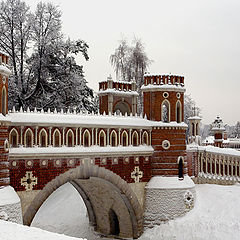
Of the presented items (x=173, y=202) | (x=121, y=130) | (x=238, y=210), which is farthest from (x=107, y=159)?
(x=238, y=210)

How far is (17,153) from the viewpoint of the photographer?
659 inches

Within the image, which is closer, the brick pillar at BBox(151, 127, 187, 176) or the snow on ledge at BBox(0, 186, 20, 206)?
the snow on ledge at BBox(0, 186, 20, 206)

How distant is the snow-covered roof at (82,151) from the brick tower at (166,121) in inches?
28.9

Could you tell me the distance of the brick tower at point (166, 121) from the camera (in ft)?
72.5

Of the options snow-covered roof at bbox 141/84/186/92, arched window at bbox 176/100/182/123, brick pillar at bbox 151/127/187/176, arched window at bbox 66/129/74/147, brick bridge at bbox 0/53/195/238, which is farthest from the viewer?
arched window at bbox 176/100/182/123

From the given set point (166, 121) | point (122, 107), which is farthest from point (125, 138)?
point (122, 107)

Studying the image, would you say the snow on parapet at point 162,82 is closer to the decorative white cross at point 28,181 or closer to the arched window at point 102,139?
the arched window at point 102,139

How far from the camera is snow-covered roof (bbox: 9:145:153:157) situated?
16984 millimetres

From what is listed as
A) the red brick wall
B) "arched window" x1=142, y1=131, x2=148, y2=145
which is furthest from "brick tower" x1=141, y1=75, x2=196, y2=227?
the red brick wall

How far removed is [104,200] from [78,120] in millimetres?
6425

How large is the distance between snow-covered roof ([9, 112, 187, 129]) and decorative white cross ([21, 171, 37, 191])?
198cm

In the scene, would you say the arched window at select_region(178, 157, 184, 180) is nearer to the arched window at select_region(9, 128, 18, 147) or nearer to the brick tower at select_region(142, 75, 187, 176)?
the brick tower at select_region(142, 75, 187, 176)

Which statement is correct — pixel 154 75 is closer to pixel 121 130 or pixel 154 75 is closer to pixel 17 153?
pixel 121 130

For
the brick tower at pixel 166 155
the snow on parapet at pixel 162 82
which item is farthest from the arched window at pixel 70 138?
the snow on parapet at pixel 162 82
